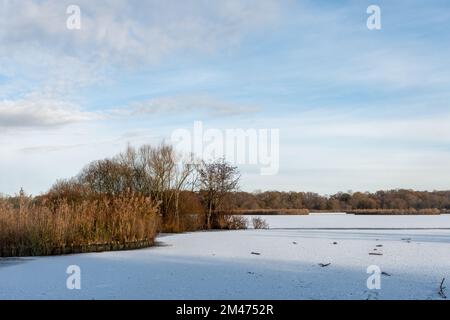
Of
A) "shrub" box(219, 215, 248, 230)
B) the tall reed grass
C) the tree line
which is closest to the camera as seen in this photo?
the tall reed grass

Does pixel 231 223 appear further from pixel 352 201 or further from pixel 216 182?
pixel 352 201

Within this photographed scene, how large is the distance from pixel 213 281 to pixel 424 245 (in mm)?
8792

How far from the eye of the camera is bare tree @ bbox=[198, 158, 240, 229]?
28078 millimetres

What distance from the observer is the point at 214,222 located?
27703mm

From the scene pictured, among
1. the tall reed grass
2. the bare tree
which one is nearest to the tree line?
the bare tree

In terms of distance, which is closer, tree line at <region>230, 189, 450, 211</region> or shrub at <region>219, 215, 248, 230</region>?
shrub at <region>219, 215, 248, 230</region>

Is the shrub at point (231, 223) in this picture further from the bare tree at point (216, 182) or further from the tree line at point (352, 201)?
the tree line at point (352, 201)

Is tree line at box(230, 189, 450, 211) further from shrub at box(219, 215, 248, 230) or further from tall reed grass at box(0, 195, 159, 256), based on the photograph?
tall reed grass at box(0, 195, 159, 256)

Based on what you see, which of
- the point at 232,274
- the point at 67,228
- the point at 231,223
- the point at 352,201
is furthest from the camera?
the point at 352,201

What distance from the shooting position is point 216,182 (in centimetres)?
2866

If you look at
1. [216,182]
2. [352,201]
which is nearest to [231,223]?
[216,182]

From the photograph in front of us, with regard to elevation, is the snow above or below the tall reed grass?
below
